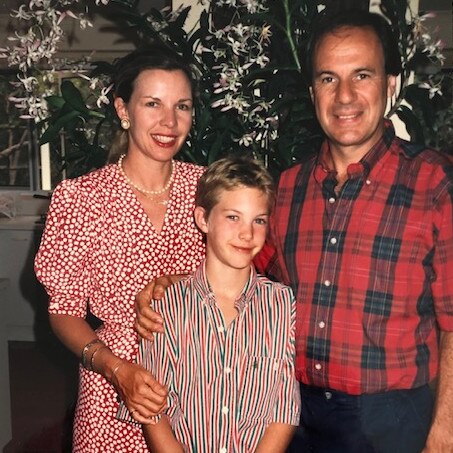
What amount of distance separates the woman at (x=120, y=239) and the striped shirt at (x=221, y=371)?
0.16 metres

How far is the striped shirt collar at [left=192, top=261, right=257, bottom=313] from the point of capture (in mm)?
1562

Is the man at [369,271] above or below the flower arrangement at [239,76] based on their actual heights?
below

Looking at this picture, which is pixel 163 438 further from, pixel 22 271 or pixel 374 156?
pixel 22 271

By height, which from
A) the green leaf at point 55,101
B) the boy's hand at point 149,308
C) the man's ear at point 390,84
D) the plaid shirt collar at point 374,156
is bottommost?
the boy's hand at point 149,308

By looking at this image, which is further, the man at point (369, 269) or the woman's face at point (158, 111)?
the woman's face at point (158, 111)

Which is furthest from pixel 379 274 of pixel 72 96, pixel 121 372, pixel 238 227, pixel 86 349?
pixel 72 96

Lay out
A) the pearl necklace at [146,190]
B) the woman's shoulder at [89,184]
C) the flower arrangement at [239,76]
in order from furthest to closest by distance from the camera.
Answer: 1. the flower arrangement at [239,76]
2. the pearl necklace at [146,190]
3. the woman's shoulder at [89,184]

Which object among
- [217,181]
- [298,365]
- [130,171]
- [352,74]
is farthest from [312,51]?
[298,365]

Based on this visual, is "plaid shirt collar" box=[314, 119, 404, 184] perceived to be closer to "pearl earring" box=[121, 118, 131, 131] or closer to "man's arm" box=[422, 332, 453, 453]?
"man's arm" box=[422, 332, 453, 453]

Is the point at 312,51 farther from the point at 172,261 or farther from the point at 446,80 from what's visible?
the point at 446,80

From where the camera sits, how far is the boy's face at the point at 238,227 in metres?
1.56

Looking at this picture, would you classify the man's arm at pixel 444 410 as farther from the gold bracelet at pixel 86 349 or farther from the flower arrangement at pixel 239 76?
the flower arrangement at pixel 239 76

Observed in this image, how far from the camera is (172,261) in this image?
1.74 m

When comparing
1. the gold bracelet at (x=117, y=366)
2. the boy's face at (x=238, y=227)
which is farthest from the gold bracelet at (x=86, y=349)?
the boy's face at (x=238, y=227)
